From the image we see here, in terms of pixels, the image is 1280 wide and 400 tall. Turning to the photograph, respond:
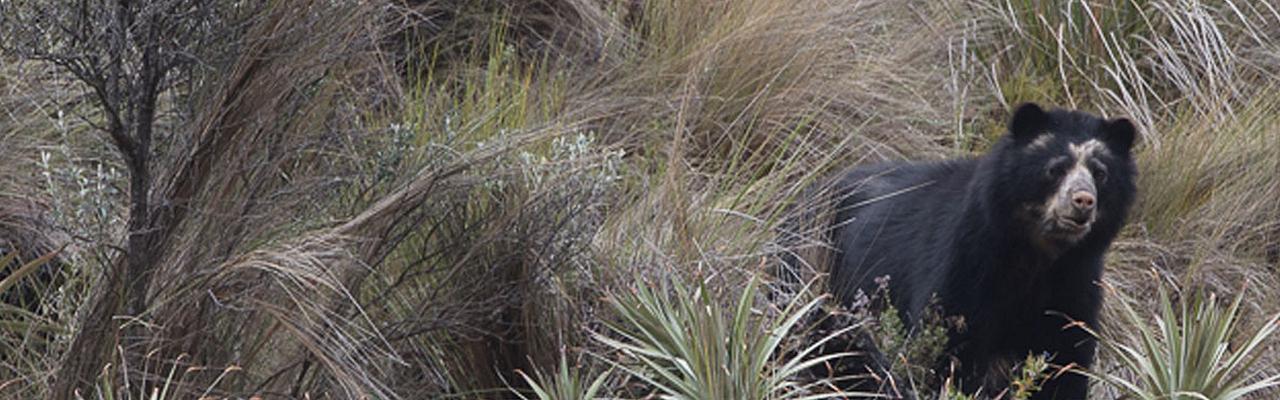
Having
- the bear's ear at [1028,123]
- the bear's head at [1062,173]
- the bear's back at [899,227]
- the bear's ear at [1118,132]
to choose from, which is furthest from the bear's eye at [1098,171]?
the bear's back at [899,227]

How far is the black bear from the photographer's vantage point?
6246 mm

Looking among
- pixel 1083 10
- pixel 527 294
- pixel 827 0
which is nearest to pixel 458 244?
pixel 527 294

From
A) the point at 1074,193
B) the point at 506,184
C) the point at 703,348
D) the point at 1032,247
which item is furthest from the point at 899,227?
the point at 703,348

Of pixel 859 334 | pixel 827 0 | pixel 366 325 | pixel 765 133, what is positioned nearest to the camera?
pixel 366 325

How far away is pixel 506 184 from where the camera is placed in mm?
5547

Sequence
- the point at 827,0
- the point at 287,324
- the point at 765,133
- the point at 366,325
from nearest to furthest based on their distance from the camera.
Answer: the point at 287,324 → the point at 366,325 → the point at 765,133 → the point at 827,0

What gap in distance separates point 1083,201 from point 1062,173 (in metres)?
0.20

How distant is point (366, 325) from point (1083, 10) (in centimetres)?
461

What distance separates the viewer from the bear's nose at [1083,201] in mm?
6121

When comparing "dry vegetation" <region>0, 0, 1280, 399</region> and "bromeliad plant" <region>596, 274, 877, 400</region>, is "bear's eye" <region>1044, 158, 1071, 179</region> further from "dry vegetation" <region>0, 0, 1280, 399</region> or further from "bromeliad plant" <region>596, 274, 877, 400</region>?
"bromeliad plant" <region>596, 274, 877, 400</region>

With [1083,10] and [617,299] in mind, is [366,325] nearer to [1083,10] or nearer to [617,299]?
[617,299]

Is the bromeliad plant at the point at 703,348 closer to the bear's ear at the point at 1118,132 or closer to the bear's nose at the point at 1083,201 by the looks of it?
the bear's nose at the point at 1083,201

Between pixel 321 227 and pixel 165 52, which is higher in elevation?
pixel 165 52

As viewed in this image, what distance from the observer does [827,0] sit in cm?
869
